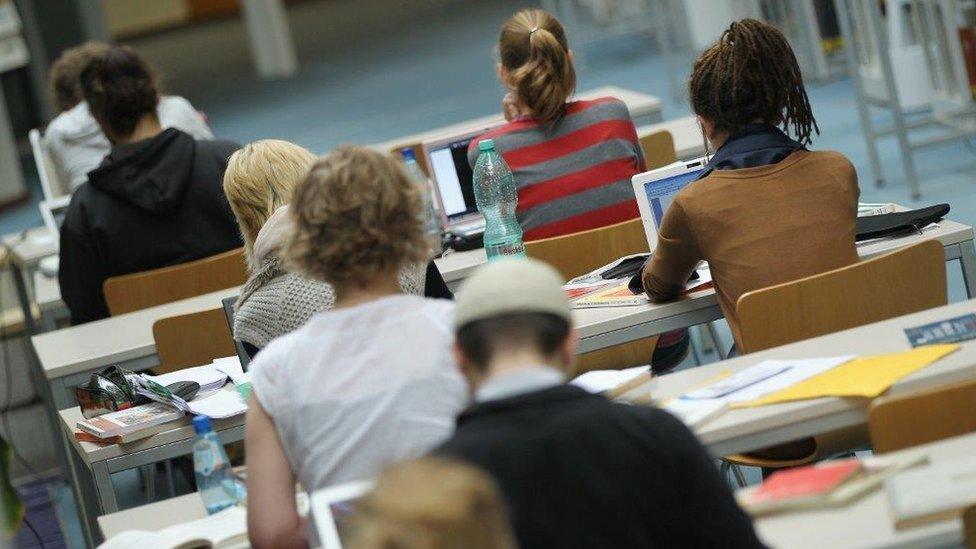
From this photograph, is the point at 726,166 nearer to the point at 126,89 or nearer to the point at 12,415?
the point at 126,89

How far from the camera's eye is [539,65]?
4.32 m

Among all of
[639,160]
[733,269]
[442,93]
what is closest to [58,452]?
[639,160]

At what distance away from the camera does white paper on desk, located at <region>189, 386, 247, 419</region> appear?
10.9ft

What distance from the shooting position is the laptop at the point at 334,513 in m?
2.02

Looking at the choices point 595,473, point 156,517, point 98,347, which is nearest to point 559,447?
point 595,473

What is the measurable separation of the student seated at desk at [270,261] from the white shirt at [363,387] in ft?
2.69

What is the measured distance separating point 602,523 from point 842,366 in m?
1.04

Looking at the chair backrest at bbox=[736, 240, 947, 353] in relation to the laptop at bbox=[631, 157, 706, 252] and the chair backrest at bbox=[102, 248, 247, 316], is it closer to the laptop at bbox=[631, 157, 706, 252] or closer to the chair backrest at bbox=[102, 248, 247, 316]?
the laptop at bbox=[631, 157, 706, 252]

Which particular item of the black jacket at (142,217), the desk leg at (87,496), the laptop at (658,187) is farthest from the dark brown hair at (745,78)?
the black jacket at (142,217)

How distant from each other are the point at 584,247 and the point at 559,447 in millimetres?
2282

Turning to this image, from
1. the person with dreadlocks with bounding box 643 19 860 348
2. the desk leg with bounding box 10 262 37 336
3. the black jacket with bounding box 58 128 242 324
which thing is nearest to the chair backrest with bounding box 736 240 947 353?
the person with dreadlocks with bounding box 643 19 860 348

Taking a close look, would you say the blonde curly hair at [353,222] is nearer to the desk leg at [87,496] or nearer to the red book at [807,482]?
the red book at [807,482]

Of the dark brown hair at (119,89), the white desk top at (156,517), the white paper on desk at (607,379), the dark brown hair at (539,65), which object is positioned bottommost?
the white desk top at (156,517)

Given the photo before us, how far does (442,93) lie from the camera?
12758mm
